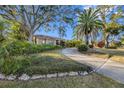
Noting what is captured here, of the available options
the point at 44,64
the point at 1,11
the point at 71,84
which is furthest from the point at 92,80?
the point at 1,11

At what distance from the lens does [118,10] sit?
5.30 meters

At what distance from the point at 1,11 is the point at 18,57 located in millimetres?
1350

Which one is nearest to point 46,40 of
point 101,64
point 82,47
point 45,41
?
point 45,41

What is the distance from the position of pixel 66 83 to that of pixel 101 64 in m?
1.20

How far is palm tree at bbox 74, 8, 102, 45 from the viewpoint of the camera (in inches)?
211

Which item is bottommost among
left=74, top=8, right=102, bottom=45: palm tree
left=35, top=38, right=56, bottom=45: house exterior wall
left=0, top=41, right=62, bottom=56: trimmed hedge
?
left=0, top=41, right=62, bottom=56: trimmed hedge

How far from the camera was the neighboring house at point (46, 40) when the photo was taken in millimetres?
5535

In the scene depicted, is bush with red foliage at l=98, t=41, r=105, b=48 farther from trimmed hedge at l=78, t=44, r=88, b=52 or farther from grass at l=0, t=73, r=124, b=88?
grass at l=0, t=73, r=124, b=88

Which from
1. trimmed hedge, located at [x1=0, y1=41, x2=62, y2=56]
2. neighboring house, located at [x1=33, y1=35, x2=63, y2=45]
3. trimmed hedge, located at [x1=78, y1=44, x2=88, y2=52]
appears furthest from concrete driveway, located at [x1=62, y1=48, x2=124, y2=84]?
trimmed hedge, located at [x1=0, y1=41, x2=62, y2=56]

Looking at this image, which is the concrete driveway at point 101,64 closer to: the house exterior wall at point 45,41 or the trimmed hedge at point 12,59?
the house exterior wall at point 45,41

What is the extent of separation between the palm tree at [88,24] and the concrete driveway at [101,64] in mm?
427

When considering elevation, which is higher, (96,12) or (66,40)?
(96,12)

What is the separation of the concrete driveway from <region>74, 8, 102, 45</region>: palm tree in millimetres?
427
